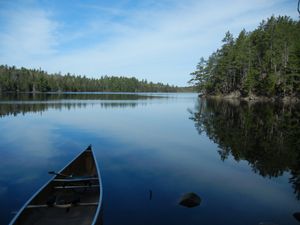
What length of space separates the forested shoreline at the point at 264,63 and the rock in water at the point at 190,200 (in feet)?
174

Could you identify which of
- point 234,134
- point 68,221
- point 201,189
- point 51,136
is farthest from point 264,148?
point 51,136

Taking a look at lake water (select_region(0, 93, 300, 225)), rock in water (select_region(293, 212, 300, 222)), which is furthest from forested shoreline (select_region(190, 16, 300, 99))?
rock in water (select_region(293, 212, 300, 222))

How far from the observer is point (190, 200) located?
8.88 meters

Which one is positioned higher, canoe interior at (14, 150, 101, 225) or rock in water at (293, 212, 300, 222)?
canoe interior at (14, 150, 101, 225)

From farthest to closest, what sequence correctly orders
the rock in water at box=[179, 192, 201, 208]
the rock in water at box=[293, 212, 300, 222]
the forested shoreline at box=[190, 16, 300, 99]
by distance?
the forested shoreline at box=[190, 16, 300, 99]
the rock in water at box=[179, 192, 201, 208]
the rock in water at box=[293, 212, 300, 222]

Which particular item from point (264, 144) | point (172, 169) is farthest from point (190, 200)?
point (264, 144)

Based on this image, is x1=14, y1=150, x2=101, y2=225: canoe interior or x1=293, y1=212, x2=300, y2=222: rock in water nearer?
x1=14, y1=150, x2=101, y2=225: canoe interior

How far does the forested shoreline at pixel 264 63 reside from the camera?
55438 millimetres

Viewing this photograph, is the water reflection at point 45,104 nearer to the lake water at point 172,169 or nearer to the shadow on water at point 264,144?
the lake water at point 172,169

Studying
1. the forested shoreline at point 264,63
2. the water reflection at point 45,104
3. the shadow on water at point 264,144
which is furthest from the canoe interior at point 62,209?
the forested shoreline at point 264,63

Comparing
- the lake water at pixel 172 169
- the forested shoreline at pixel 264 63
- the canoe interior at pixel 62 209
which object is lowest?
the lake water at pixel 172 169

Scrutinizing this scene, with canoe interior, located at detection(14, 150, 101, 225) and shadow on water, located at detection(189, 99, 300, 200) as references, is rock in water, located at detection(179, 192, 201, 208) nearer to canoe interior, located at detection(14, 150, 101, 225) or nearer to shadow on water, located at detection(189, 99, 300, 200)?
canoe interior, located at detection(14, 150, 101, 225)

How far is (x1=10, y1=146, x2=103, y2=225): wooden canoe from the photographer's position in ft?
21.8

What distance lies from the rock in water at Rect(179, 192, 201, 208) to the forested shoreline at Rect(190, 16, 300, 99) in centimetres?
5305
